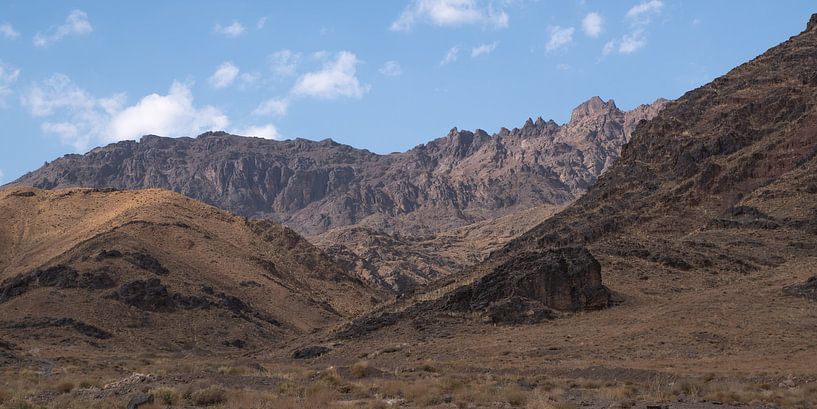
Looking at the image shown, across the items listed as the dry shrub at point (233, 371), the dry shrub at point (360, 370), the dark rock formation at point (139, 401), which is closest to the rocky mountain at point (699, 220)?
the dry shrub at point (360, 370)

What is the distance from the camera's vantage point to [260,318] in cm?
9856

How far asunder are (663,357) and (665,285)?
937 inches

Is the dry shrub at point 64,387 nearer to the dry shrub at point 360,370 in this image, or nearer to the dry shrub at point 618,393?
the dry shrub at point 360,370

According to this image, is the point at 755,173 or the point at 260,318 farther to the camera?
the point at 260,318

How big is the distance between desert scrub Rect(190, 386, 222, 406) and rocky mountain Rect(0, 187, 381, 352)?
52.3 metres

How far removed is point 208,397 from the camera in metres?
26.2

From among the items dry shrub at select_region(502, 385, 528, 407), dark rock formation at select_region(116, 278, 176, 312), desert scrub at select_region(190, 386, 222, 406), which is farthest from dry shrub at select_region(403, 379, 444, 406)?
dark rock formation at select_region(116, 278, 176, 312)

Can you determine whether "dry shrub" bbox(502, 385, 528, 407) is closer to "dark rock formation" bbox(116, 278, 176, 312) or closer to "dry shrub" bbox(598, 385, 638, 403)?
"dry shrub" bbox(598, 385, 638, 403)

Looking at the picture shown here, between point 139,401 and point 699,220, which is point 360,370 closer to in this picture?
point 139,401

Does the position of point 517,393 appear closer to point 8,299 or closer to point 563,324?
point 563,324

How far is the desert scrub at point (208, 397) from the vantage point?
26.0 meters

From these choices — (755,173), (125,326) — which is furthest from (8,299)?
(755,173)

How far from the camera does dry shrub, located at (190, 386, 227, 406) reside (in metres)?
26.0

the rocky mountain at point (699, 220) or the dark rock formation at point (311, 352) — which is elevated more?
the rocky mountain at point (699, 220)
